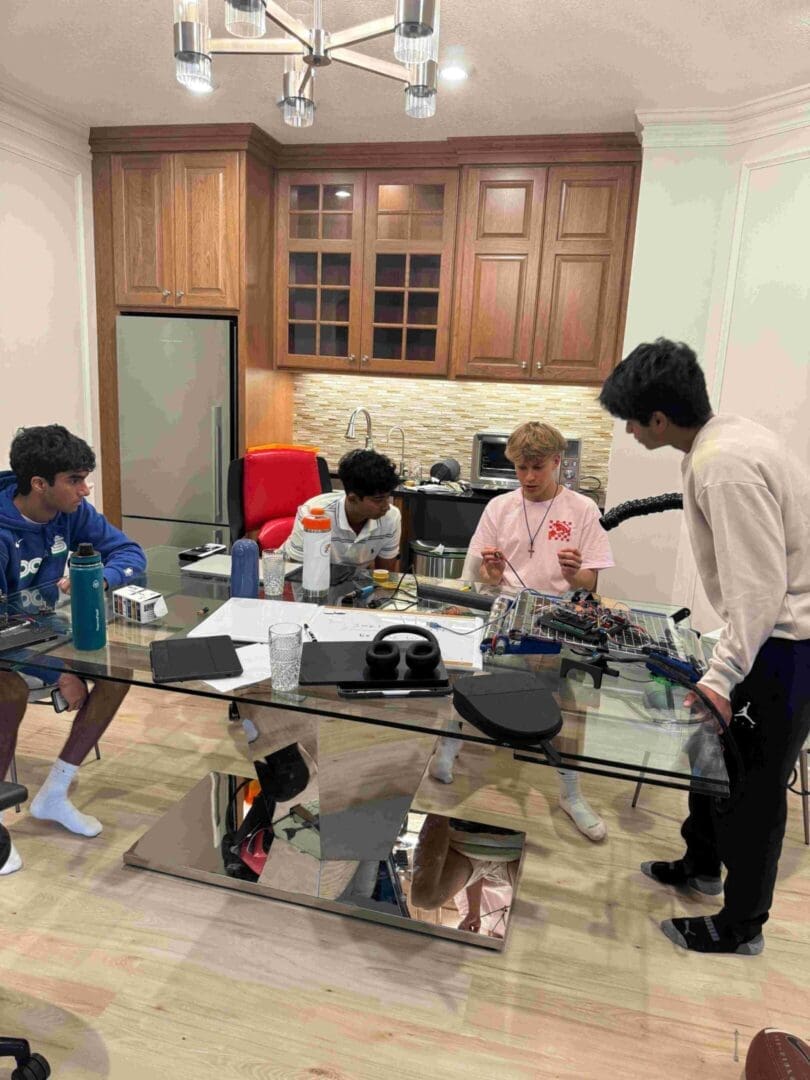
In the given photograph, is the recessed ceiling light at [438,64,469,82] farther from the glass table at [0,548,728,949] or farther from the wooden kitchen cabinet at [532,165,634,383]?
the glass table at [0,548,728,949]

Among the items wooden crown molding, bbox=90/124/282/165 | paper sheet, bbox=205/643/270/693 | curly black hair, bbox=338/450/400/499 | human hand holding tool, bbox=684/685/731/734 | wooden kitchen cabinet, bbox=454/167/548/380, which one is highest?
wooden crown molding, bbox=90/124/282/165

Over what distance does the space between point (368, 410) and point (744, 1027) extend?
12.2ft

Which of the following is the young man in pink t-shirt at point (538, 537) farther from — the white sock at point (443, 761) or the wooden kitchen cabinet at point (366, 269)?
the wooden kitchen cabinet at point (366, 269)

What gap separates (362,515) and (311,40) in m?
1.38

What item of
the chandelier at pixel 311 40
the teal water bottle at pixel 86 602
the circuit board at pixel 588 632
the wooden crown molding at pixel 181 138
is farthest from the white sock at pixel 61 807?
the wooden crown molding at pixel 181 138

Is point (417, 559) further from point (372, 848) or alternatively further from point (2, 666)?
point (2, 666)

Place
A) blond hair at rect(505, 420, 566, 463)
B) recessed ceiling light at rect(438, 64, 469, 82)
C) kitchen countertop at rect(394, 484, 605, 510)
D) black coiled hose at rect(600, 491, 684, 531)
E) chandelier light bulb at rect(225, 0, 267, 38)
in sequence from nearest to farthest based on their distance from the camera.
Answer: chandelier light bulb at rect(225, 0, 267, 38), black coiled hose at rect(600, 491, 684, 531), blond hair at rect(505, 420, 566, 463), recessed ceiling light at rect(438, 64, 469, 82), kitchen countertop at rect(394, 484, 605, 510)

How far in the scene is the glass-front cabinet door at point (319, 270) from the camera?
163 inches

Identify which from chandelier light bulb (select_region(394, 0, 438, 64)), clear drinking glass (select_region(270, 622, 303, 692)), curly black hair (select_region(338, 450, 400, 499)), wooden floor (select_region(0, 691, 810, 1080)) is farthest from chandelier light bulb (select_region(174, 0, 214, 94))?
wooden floor (select_region(0, 691, 810, 1080))

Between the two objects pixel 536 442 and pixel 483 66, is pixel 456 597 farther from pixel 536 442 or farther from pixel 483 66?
pixel 483 66

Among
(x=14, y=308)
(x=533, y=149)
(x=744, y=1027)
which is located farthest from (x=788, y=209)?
(x=14, y=308)

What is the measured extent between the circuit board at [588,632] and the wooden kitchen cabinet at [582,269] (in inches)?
88.7

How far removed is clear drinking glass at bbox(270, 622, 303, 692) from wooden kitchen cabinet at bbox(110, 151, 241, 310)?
116 inches

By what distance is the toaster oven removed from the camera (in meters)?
4.04
